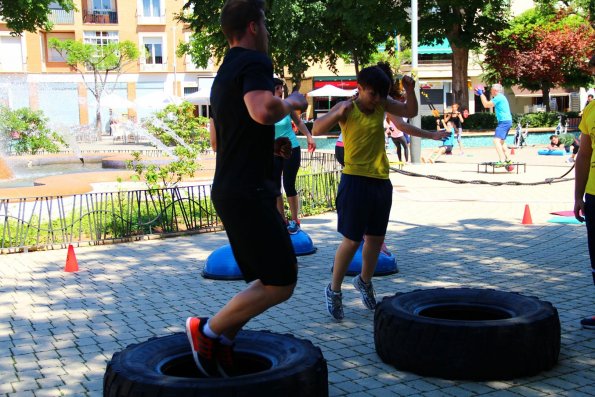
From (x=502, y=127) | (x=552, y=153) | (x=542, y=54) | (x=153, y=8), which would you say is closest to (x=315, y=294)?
A: (x=502, y=127)

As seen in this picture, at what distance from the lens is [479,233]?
9.44 metres

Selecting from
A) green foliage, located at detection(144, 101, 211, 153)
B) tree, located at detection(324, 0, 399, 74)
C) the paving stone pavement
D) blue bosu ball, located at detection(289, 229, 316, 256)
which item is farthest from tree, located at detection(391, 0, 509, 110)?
blue bosu ball, located at detection(289, 229, 316, 256)

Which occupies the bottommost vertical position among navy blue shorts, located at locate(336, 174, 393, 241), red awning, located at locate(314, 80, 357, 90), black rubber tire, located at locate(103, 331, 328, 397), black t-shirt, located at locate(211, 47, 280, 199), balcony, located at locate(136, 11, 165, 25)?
black rubber tire, located at locate(103, 331, 328, 397)

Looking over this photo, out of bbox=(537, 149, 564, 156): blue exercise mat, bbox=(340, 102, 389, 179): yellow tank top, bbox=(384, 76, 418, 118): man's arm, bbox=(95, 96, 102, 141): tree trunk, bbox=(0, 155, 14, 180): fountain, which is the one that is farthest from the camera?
bbox=(95, 96, 102, 141): tree trunk

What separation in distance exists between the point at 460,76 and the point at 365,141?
2720 cm

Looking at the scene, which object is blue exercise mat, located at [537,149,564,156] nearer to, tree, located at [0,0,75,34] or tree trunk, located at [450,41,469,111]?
tree trunk, located at [450,41,469,111]

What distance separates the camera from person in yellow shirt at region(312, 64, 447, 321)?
5.43m

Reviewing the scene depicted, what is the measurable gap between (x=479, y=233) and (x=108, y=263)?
455cm

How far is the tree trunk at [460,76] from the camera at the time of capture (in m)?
31.2

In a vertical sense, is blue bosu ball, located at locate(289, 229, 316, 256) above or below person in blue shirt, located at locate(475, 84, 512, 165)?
below

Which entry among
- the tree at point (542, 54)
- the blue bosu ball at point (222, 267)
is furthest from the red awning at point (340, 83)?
the blue bosu ball at point (222, 267)

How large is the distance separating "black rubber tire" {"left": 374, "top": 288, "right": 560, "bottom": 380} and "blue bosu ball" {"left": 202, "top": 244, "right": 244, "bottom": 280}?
8.98ft

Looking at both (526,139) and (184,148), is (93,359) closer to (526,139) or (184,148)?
(184,148)

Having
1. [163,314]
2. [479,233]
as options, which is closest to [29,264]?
[163,314]
